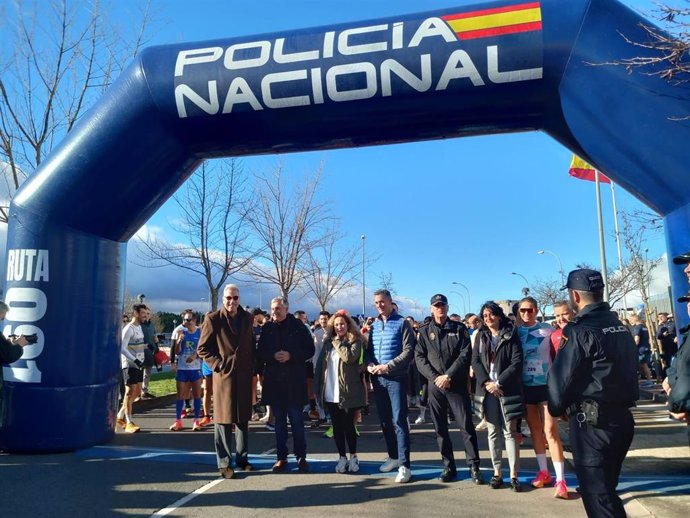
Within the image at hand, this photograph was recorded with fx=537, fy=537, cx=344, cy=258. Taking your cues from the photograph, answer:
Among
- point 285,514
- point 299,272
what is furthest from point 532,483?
point 299,272

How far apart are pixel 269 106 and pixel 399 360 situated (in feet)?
10.4

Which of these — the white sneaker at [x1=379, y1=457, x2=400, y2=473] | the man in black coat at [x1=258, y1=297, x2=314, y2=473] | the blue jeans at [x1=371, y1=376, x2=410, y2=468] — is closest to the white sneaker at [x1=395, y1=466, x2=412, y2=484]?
the blue jeans at [x1=371, y1=376, x2=410, y2=468]

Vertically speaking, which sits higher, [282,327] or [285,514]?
[282,327]

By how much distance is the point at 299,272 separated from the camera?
A: 21.4m

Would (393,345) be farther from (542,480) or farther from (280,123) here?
(280,123)

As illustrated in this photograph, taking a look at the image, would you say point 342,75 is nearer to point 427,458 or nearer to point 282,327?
point 282,327

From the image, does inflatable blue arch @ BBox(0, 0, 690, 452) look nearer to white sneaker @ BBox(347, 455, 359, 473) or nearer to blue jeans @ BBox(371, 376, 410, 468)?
blue jeans @ BBox(371, 376, 410, 468)

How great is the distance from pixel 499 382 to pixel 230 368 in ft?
9.42

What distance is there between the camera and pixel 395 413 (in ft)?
19.2

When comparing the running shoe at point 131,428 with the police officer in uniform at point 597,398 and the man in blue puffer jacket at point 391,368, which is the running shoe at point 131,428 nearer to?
the man in blue puffer jacket at point 391,368

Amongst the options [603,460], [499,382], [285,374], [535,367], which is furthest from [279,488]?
[603,460]

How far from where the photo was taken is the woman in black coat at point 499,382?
5.32 m

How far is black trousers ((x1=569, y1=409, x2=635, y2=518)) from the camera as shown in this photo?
3240mm

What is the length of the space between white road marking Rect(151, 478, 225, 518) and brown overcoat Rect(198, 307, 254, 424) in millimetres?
624
